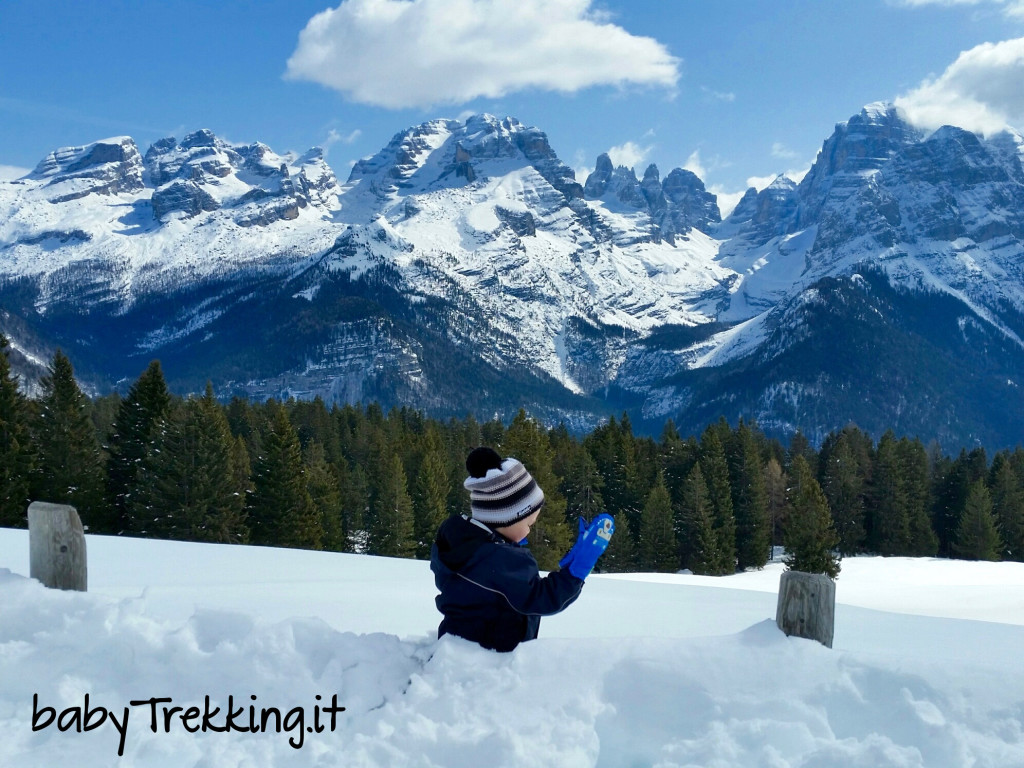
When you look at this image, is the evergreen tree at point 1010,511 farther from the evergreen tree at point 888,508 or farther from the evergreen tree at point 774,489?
the evergreen tree at point 774,489

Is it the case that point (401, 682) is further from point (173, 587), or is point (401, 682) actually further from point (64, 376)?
point (64, 376)

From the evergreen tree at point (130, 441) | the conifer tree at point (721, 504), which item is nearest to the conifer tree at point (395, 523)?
the evergreen tree at point (130, 441)

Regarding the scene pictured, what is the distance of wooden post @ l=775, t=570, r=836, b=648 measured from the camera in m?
6.11

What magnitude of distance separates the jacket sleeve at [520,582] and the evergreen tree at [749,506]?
4501 centimetres

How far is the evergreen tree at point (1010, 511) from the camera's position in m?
50.8

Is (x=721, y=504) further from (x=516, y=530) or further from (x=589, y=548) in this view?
(x=589, y=548)

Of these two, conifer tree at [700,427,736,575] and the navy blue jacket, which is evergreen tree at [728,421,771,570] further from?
the navy blue jacket

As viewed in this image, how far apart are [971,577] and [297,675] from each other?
32.5 meters

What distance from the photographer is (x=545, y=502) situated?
35.0 m

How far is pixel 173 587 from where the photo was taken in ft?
36.8

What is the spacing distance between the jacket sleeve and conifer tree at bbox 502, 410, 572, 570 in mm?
27946

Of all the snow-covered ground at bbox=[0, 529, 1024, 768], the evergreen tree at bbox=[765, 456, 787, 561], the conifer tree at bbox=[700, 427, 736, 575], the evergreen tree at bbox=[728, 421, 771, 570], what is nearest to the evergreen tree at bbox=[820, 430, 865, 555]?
the evergreen tree at bbox=[765, 456, 787, 561]

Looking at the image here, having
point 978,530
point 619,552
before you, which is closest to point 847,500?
point 978,530

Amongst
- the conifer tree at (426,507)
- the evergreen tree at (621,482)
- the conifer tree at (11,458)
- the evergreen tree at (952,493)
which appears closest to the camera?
the conifer tree at (11,458)
